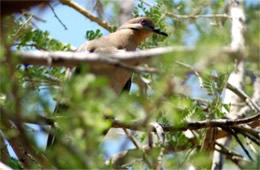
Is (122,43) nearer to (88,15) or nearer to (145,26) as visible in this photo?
(145,26)

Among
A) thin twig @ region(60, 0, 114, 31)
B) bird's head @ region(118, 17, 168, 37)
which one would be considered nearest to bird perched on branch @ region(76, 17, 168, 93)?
bird's head @ region(118, 17, 168, 37)

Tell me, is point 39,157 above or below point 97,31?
below

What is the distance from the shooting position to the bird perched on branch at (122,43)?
14.2ft

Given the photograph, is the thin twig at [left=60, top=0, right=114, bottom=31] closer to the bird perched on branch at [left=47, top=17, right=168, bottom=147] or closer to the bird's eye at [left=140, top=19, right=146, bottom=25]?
the bird perched on branch at [left=47, top=17, right=168, bottom=147]

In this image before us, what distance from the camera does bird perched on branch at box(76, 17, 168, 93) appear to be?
4.34 metres

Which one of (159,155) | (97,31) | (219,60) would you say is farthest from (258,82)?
(219,60)

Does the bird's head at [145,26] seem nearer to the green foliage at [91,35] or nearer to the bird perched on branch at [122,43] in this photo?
the bird perched on branch at [122,43]

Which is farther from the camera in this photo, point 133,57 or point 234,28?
point 234,28

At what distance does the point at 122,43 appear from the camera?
473 cm

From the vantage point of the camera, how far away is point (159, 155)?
2672 mm

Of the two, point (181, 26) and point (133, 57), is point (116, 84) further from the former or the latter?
point (133, 57)

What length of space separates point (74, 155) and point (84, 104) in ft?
0.58

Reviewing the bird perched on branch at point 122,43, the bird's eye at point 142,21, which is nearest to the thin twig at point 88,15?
the bird perched on branch at point 122,43

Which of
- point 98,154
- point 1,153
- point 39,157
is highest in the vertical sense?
point 98,154
